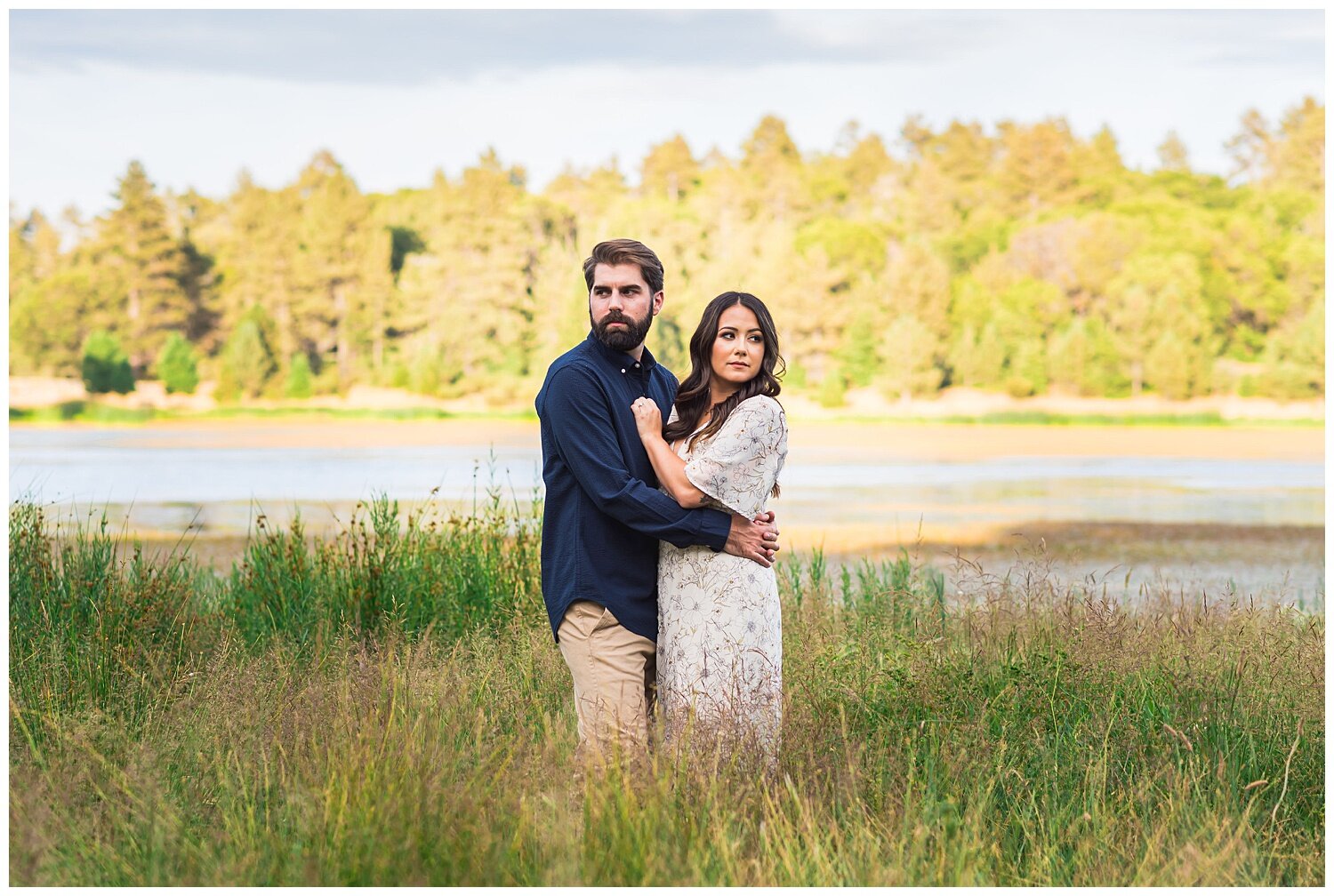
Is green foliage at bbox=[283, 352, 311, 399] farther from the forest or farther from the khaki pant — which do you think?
the khaki pant

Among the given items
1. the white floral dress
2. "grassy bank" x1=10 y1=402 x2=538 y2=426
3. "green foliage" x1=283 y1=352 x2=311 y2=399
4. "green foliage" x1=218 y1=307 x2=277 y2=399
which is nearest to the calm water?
"green foliage" x1=218 y1=307 x2=277 y2=399

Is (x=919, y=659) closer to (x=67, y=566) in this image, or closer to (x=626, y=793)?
(x=626, y=793)

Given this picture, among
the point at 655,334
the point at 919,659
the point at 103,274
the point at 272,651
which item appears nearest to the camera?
the point at 919,659

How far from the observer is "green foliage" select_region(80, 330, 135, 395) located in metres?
54.6

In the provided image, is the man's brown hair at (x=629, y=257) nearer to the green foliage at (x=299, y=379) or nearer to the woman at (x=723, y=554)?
the woman at (x=723, y=554)

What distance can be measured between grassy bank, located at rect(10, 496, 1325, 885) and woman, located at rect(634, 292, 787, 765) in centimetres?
22

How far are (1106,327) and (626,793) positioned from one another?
52094 millimetres

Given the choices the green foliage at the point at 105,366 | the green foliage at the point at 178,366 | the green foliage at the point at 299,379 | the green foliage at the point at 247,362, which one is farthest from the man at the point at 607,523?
the green foliage at the point at 105,366

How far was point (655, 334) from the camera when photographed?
154 ft

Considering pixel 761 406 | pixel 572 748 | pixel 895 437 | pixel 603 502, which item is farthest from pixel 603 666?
pixel 895 437

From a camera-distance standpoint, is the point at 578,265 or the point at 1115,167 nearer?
the point at 578,265

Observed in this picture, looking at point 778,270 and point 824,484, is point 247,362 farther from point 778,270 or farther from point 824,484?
point 824,484

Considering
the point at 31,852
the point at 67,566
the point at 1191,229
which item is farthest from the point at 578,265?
the point at 31,852

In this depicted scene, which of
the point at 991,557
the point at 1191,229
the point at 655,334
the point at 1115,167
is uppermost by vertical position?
the point at 1115,167
